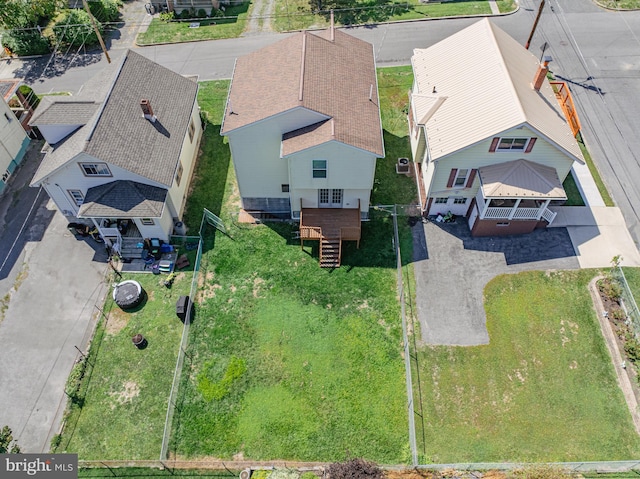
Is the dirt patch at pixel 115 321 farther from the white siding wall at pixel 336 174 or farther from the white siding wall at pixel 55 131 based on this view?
the white siding wall at pixel 336 174

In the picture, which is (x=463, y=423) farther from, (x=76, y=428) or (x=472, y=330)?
(x=76, y=428)

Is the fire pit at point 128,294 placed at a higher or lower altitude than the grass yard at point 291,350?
higher

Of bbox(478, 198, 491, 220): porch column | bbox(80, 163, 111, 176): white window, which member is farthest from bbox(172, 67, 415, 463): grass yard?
bbox(80, 163, 111, 176): white window

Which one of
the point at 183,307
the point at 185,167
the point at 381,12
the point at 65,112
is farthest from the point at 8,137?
the point at 381,12

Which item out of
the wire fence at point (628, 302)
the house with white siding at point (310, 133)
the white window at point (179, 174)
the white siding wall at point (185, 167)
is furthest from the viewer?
the white window at point (179, 174)

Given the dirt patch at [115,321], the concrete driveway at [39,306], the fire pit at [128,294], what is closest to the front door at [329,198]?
the fire pit at [128,294]

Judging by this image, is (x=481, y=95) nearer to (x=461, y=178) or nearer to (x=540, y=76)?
(x=540, y=76)

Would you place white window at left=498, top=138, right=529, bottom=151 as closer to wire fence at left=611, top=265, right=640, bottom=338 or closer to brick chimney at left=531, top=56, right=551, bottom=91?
brick chimney at left=531, top=56, right=551, bottom=91
